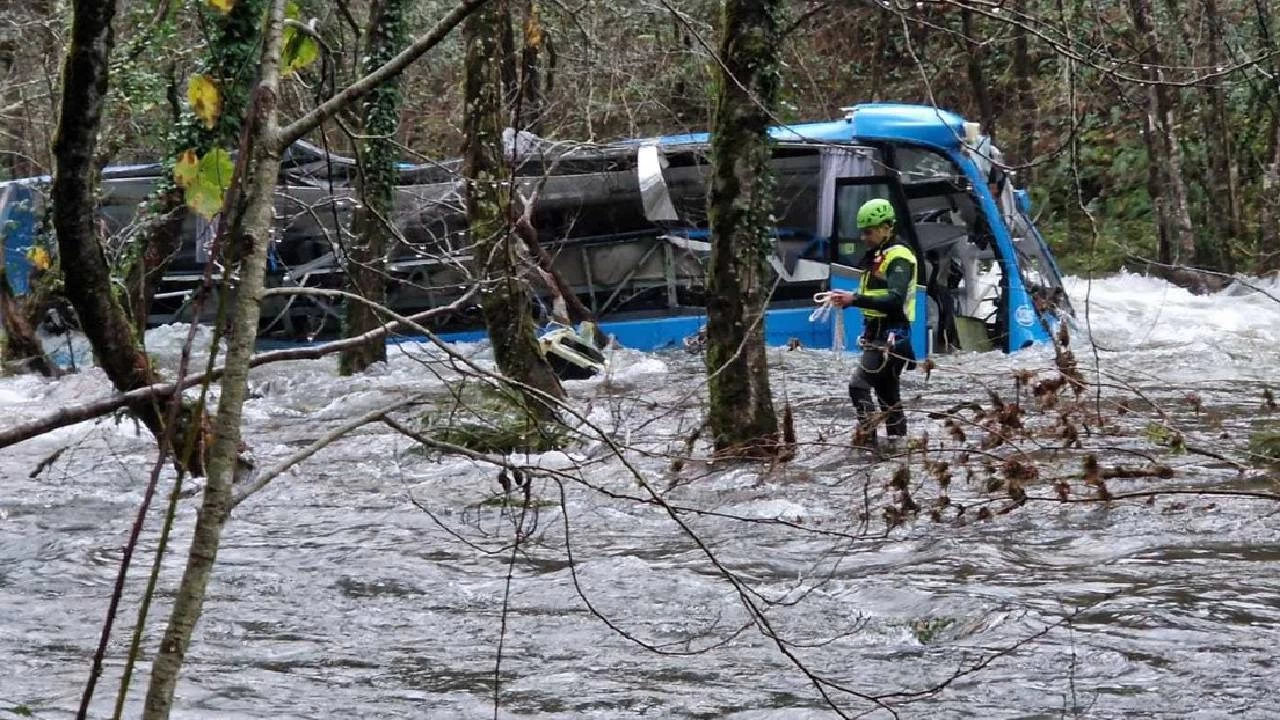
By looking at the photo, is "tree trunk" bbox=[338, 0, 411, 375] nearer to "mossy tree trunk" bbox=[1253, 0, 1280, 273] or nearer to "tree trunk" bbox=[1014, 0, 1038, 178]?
"mossy tree trunk" bbox=[1253, 0, 1280, 273]

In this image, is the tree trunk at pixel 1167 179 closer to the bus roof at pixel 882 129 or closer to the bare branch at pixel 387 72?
the bus roof at pixel 882 129

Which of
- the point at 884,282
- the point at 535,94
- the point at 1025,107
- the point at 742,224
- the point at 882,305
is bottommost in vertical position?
the point at 882,305

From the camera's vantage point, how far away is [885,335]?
11344 millimetres

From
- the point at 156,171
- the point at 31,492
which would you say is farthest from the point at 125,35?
the point at 31,492

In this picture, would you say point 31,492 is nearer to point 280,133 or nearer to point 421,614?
point 421,614

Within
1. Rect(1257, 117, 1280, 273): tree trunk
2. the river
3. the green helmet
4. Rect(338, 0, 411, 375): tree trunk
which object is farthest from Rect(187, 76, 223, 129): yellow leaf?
Rect(1257, 117, 1280, 273): tree trunk

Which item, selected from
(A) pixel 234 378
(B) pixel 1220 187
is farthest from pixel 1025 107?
(A) pixel 234 378

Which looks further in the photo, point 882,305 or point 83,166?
point 882,305

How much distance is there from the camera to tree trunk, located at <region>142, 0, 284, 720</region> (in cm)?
266

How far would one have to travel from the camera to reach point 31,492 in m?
10.8

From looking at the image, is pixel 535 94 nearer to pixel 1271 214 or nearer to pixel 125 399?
pixel 1271 214

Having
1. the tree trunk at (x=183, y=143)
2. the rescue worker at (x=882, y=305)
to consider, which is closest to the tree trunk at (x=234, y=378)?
the tree trunk at (x=183, y=143)

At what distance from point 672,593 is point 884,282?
15.1 feet

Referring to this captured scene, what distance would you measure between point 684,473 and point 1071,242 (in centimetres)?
1705
